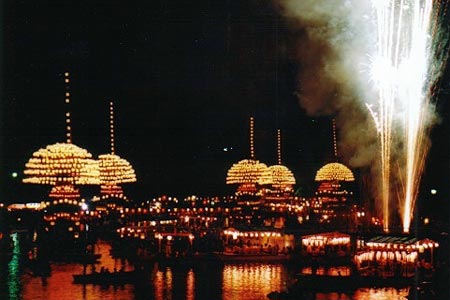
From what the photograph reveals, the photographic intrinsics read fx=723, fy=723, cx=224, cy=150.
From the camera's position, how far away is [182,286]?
86.9 ft

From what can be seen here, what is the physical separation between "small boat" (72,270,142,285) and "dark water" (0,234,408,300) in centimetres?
40

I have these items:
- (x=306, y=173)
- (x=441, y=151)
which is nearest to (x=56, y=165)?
(x=441, y=151)

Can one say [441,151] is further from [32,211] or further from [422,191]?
[32,211]

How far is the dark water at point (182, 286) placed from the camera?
80.6 ft

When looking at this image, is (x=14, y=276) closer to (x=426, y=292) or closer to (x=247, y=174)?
(x=426, y=292)

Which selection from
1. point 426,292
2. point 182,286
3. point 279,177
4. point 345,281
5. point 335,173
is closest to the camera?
point 426,292

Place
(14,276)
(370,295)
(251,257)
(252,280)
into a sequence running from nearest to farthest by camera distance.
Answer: (370,295) → (252,280) → (14,276) → (251,257)

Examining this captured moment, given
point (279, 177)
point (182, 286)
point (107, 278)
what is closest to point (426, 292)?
point (182, 286)

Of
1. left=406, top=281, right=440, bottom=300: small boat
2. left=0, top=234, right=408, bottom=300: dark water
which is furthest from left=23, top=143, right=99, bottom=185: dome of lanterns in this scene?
left=406, top=281, right=440, bottom=300: small boat

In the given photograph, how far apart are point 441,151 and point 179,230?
65.7 feet

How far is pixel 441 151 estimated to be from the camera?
46.9 metres

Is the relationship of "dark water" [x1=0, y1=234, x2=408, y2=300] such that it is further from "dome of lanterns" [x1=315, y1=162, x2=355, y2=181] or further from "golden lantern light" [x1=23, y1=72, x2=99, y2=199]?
"dome of lanterns" [x1=315, y1=162, x2=355, y2=181]

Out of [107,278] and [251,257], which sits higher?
[251,257]

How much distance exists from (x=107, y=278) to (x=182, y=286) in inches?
111
